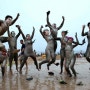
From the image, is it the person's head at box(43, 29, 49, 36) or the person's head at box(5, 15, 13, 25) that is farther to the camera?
the person's head at box(43, 29, 49, 36)

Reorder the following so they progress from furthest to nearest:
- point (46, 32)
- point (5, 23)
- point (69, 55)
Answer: point (46, 32) → point (69, 55) → point (5, 23)

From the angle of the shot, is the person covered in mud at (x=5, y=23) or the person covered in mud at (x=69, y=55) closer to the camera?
the person covered in mud at (x=5, y=23)

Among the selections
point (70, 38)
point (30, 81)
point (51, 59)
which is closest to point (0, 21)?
point (30, 81)

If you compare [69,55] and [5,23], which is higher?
[5,23]

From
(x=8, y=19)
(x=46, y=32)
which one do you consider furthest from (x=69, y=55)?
(x=8, y=19)

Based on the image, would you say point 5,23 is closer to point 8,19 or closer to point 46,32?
point 8,19

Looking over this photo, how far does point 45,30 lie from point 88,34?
1814mm

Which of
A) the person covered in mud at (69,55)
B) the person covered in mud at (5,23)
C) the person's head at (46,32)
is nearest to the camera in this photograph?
the person covered in mud at (5,23)

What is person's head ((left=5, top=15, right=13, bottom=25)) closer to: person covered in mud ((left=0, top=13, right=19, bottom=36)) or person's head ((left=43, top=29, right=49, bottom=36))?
person covered in mud ((left=0, top=13, right=19, bottom=36))

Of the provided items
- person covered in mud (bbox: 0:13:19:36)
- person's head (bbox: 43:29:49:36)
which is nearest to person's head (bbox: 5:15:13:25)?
person covered in mud (bbox: 0:13:19:36)

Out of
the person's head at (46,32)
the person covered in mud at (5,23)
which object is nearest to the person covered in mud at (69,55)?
the person's head at (46,32)

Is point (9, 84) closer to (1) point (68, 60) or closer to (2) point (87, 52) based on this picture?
(1) point (68, 60)

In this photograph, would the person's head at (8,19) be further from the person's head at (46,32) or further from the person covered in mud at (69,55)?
the person's head at (46,32)

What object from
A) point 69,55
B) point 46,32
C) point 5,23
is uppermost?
point 5,23
